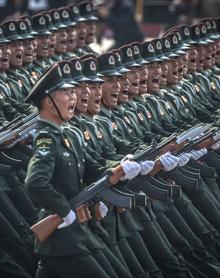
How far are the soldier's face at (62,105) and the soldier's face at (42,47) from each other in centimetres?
555

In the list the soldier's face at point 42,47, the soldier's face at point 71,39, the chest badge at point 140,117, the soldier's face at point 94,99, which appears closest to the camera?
the soldier's face at point 94,99

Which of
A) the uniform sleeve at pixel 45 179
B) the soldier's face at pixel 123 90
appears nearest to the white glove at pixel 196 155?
the soldier's face at pixel 123 90

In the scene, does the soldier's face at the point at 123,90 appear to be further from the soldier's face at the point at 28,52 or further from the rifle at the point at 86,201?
the rifle at the point at 86,201

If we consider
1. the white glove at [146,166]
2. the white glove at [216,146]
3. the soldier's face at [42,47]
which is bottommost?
the white glove at [216,146]

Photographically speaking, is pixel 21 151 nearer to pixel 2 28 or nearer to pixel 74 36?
→ pixel 2 28

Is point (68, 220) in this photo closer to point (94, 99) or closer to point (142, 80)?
point (94, 99)

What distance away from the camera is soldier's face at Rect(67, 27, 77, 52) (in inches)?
756

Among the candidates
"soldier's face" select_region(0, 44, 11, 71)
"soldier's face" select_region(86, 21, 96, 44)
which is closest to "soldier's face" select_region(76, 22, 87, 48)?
"soldier's face" select_region(86, 21, 96, 44)

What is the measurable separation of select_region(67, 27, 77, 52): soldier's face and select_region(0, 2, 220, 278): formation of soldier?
126cm

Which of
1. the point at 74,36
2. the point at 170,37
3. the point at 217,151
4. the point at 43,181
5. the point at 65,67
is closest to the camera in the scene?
the point at 43,181

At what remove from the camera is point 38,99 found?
12.0 m

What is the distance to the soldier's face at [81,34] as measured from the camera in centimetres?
1975

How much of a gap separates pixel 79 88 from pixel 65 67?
62cm

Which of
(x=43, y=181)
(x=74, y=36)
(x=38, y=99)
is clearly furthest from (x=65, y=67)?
(x=74, y=36)
